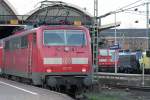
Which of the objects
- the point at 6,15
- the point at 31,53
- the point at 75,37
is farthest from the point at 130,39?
the point at 75,37

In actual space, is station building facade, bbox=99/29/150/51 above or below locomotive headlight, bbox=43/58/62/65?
above

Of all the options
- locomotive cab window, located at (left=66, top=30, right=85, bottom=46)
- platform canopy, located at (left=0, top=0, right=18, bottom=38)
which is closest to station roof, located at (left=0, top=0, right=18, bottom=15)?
platform canopy, located at (left=0, top=0, right=18, bottom=38)

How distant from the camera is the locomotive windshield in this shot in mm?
22672

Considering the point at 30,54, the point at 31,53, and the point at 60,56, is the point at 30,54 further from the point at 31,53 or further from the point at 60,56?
the point at 60,56

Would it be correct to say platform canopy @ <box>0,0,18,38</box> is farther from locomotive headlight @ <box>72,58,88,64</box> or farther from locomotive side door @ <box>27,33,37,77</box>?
locomotive headlight @ <box>72,58,88,64</box>

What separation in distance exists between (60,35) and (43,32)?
80cm

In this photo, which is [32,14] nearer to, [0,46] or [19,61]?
[0,46]

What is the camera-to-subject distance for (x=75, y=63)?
22.6m

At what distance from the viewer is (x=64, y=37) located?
22828 mm

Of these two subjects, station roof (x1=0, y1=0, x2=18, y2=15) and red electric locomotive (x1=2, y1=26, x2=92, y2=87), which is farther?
station roof (x1=0, y1=0, x2=18, y2=15)

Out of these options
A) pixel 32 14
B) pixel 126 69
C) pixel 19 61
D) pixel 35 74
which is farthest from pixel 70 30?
pixel 126 69

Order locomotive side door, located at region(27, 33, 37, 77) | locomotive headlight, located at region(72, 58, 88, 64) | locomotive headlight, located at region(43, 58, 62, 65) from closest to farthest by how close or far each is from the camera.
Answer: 1. locomotive headlight, located at region(43, 58, 62, 65)
2. locomotive headlight, located at region(72, 58, 88, 64)
3. locomotive side door, located at region(27, 33, 37, 77)

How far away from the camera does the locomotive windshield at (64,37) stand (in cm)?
2267

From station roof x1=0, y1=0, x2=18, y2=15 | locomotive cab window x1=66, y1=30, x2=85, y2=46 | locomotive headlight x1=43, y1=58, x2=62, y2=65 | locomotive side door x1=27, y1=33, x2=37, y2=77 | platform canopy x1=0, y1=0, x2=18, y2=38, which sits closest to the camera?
locomotive headlight x1=43, y1=58, x2=62, y2=65
